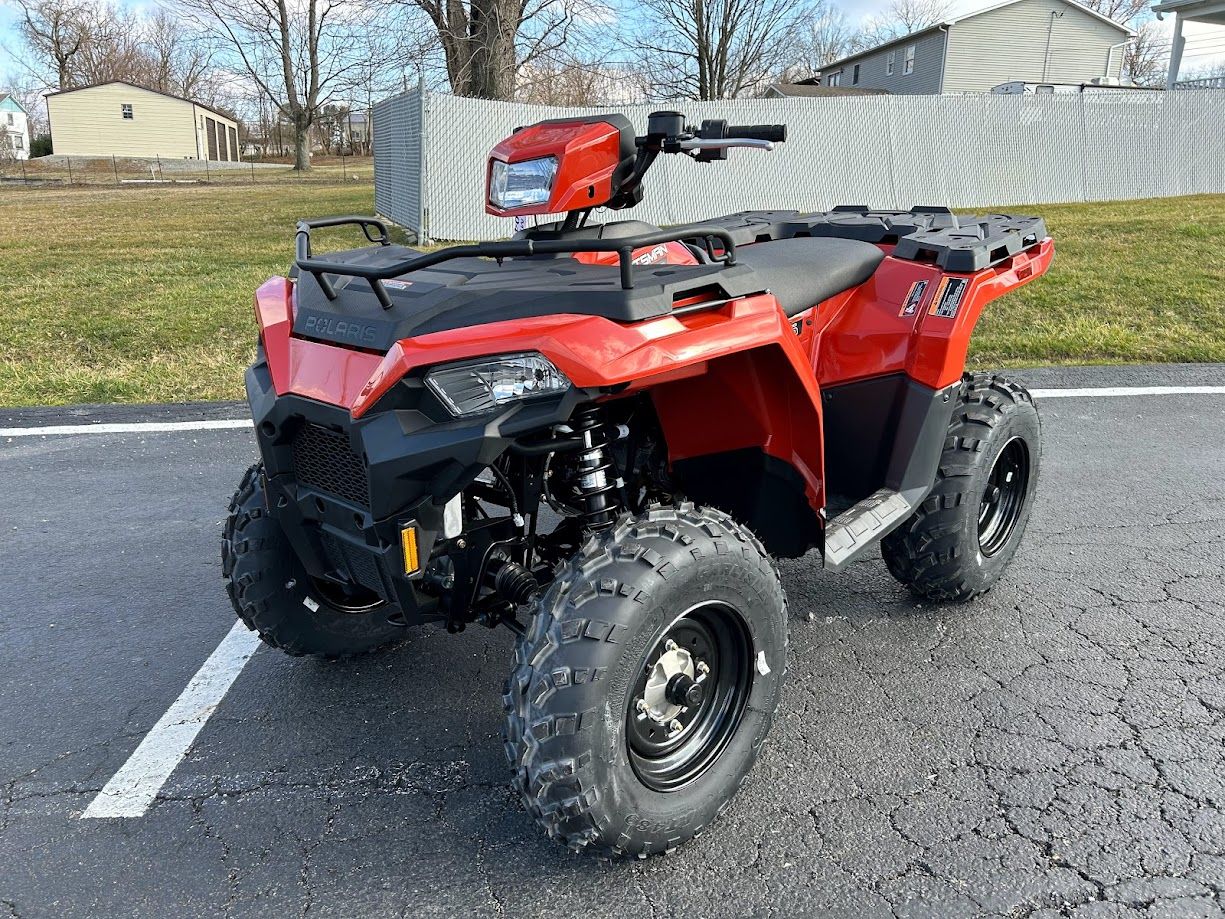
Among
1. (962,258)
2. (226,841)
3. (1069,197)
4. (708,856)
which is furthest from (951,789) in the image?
(1069,197)

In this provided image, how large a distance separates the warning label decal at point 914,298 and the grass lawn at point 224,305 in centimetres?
487

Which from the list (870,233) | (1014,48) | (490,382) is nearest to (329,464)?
(490,382)

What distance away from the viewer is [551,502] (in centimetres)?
272

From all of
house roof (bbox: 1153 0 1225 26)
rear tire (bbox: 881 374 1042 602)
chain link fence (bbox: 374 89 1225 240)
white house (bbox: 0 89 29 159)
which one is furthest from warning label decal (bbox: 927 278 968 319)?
white house (bbox: 0 89 29 159)

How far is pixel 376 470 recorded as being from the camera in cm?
213

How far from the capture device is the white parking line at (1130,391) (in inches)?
265

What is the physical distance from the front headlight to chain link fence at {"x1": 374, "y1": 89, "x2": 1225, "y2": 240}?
1182cm

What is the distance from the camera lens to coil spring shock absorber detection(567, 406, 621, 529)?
2424 millimetres

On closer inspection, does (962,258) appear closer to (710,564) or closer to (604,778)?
(710,564)

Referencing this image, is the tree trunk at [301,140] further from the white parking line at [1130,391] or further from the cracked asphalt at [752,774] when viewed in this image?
the cracked asphalt at [752,774]

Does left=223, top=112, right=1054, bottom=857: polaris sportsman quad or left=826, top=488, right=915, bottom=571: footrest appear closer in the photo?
left=223, top=112, right=1054, bottom=857: polaris sportsman quad

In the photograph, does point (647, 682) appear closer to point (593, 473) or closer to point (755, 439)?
point (593, 473)

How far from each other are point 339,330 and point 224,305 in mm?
7951

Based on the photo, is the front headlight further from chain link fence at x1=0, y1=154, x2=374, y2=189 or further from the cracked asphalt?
chain link fence at x1=0, y1=154, x2=374, y2=189
